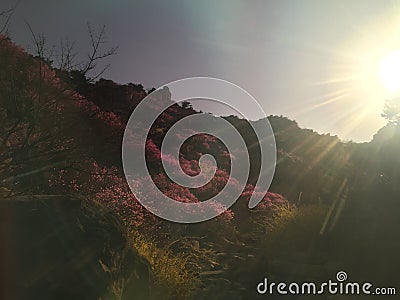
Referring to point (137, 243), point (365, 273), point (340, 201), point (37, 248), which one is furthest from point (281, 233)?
point (37, 248)

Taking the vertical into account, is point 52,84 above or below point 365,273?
above

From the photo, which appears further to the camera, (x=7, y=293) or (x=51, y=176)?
(x=51, y=176)

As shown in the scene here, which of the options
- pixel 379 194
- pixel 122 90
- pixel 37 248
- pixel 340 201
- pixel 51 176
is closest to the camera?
pixel 37 248

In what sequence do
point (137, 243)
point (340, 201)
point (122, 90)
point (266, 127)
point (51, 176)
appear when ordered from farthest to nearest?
point (266, 127), point (122, 90), point (340, 201), point (51, 176), point (137, 243)

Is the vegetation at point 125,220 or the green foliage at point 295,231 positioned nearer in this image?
the vegetation at point 125,220

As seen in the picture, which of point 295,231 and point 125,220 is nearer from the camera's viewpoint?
point 125,220

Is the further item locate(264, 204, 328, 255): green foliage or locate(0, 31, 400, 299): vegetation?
locate(264, 204, 328, 255): green foliage

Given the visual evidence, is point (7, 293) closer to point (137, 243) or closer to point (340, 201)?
point (137, 243)

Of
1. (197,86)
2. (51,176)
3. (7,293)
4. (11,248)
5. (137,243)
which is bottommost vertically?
(7,293)

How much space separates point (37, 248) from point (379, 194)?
7.49m

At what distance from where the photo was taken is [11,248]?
274 cm

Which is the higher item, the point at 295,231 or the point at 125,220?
the point at 295,231

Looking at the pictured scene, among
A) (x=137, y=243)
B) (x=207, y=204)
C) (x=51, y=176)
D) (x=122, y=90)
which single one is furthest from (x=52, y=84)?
(x=122, y=90)

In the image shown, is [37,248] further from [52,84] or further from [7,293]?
[52,84]
